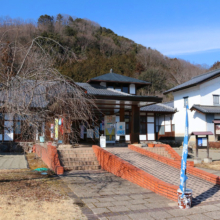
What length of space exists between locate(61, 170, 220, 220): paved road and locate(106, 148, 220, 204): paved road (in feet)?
1.92

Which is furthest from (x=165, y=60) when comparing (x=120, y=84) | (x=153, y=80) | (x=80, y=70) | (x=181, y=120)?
(x=120, y=84)

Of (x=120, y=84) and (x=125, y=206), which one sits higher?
(x=120, y=84)

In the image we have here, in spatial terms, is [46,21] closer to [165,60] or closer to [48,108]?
[48,108]

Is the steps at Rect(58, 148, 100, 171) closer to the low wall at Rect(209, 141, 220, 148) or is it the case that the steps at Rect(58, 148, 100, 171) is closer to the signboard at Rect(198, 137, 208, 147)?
the signboard at Rect(198, 137, 208, 147)

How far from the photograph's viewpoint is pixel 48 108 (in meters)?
6.80

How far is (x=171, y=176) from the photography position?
28.0 ft

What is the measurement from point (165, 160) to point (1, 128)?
22.0 feet

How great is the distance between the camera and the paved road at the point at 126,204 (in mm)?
5102

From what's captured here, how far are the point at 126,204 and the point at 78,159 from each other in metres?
5.70

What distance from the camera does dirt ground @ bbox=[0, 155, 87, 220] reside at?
4.97 m

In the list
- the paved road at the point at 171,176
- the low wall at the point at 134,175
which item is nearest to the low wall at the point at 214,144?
the paved road at the point at 171,176

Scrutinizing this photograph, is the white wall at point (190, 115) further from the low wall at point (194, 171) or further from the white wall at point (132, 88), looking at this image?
the low wall at point (194, 171)

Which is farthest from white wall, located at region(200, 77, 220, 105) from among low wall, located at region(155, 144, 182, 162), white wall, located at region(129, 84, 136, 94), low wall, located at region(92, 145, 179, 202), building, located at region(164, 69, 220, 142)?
low wall, located at region(92, 145, 179, 202)

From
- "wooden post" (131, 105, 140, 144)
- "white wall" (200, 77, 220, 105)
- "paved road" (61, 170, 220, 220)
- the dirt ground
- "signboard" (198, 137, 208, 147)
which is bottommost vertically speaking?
"paved road" (61, 170, 220, 220)
